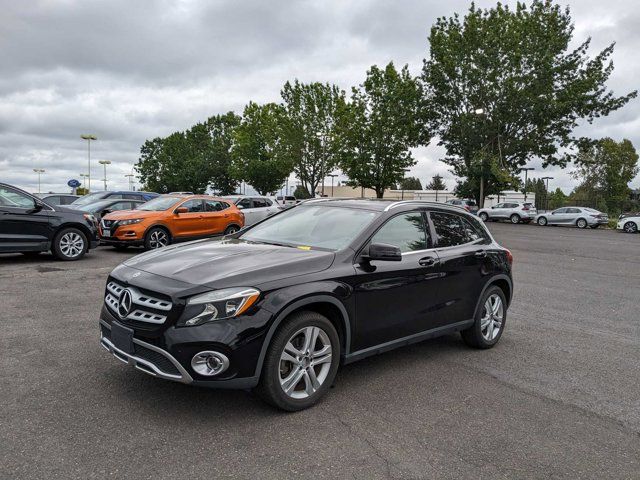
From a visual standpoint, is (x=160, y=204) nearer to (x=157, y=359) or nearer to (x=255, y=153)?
(x=157, y=359)

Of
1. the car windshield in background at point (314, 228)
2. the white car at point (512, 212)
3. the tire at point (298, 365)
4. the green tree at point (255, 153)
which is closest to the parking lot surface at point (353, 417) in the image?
the tire at point (298, 365)

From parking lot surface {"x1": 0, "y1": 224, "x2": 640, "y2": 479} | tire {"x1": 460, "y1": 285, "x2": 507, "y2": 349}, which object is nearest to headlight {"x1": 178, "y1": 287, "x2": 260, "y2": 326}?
parking lot surface {"x1": 0, "y1": 224, "x2": 640, "y2": 479}

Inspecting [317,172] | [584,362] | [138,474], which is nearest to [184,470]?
[138,474]

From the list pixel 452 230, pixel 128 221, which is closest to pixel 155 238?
pixel 128 221

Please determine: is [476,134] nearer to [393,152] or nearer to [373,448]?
[393,152]

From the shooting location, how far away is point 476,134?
3997 cm

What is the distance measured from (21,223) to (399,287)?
29.9ft

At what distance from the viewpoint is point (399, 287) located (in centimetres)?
426

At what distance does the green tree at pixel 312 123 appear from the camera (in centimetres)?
4762

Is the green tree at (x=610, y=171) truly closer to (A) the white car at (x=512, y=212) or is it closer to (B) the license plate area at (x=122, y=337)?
(A) the white car at (x=512, y=212)

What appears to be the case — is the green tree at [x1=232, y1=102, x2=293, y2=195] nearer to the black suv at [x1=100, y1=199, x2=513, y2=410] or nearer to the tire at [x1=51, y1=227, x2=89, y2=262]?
the tire at [x1=51, y1=227, x2=89, y2=262]

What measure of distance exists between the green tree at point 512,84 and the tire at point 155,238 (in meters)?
31.2

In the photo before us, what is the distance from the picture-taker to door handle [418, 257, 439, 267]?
4532mm

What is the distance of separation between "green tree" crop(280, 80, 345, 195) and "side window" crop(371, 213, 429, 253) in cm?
4247
